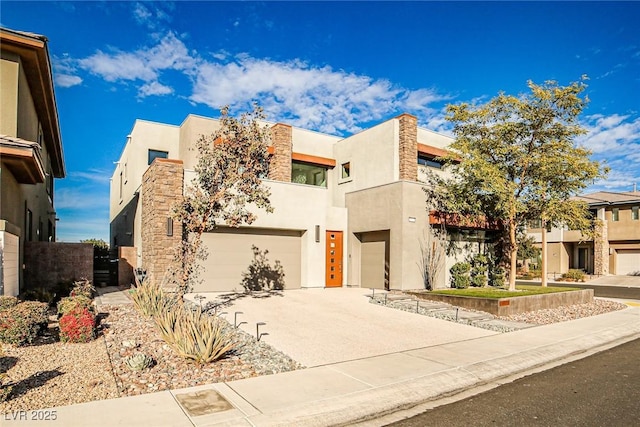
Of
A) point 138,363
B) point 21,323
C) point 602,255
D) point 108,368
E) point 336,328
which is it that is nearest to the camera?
point 138,363

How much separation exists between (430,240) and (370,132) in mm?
6316

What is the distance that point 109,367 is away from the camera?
633cm

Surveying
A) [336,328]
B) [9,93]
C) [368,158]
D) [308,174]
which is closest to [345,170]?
[308,174]

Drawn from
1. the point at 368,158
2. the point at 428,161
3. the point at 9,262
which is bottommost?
the point at 9,262

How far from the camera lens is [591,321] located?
1252 centimetres

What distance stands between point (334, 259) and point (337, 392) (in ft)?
42.8

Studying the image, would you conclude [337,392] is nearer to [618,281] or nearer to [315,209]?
[315,209]

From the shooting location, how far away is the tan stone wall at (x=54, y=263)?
524 inches

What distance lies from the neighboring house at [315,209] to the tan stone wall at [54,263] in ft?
6.65

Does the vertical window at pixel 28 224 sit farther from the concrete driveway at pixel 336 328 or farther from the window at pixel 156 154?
the window at pixel 156 154

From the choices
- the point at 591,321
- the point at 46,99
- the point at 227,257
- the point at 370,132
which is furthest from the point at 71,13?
the point at 591,321

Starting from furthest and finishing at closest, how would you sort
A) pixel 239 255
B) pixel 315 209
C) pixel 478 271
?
1. pixel 478 271
2. pixel 315 209
3. pixel 239 255

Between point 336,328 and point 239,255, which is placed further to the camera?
point 239,255

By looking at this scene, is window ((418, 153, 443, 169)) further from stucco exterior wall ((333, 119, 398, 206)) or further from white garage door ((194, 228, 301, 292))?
white garage door ((194, 228, 301, 292))
